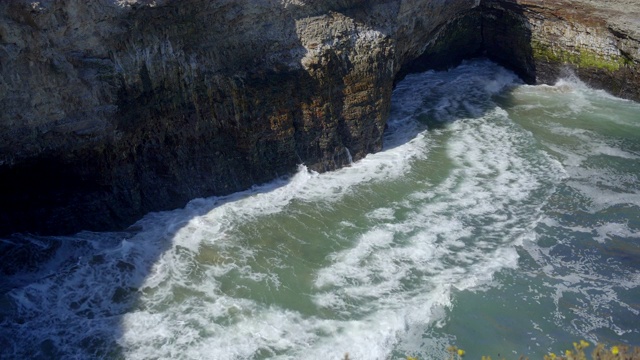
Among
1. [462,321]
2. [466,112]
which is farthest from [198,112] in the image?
[466,112]

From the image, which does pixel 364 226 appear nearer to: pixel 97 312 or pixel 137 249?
pixel 137 249

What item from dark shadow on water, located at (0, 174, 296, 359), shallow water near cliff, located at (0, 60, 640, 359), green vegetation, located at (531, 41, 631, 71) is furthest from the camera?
green vegetation, located at (531, 41, 631, 71)

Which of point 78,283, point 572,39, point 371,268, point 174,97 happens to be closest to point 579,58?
point 572,39

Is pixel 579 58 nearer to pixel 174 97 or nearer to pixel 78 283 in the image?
pixel 174 97

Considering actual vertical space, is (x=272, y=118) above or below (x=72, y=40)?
below

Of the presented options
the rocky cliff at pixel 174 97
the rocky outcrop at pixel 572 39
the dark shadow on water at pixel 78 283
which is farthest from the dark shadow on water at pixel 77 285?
the rocky outcrop at pixel 572 39

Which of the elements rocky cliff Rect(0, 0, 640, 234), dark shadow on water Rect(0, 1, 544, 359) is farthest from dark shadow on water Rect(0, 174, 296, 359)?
rocky cliff Rect(0, 0, 640, 234)

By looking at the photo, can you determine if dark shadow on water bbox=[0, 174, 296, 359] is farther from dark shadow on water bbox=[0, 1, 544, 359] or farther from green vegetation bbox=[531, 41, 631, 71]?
green vegetation bbox=[531, 41, 631, 71]
